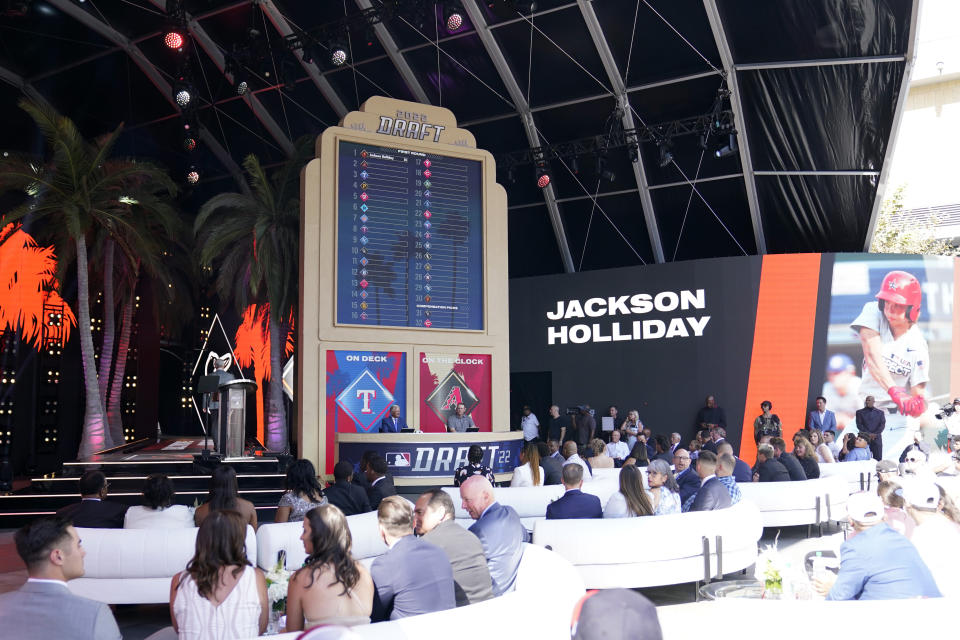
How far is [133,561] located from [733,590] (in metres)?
4.67

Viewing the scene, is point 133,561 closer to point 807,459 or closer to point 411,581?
point 411,581

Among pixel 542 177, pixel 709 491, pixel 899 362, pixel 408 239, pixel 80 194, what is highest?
pixel 542 177

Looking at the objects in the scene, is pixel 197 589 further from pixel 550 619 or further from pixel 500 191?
pixel 500 191

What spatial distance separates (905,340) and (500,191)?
8.60m

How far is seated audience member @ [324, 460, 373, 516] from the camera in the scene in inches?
290

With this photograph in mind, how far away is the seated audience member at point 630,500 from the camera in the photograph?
7223mm

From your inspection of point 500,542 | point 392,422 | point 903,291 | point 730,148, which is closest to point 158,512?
point 500,542

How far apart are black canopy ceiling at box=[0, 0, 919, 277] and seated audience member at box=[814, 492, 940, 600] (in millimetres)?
11828

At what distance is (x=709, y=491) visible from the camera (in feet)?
25.5

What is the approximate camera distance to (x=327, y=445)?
533 inches

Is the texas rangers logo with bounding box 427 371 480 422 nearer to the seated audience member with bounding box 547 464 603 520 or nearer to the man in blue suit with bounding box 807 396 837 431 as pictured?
the man in blue suit with bounding box 807 396 837 431

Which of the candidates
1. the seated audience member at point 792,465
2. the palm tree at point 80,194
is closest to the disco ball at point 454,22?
the palm tree at point 80,194


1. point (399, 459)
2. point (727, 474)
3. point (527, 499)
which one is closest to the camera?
point (727, 474)

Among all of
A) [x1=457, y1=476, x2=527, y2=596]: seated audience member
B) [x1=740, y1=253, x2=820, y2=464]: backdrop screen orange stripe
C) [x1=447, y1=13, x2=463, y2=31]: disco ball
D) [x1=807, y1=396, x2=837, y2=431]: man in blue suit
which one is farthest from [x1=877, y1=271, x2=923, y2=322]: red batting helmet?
[x1=457, y1=476, x2=527, y2=596]: seated audience member
